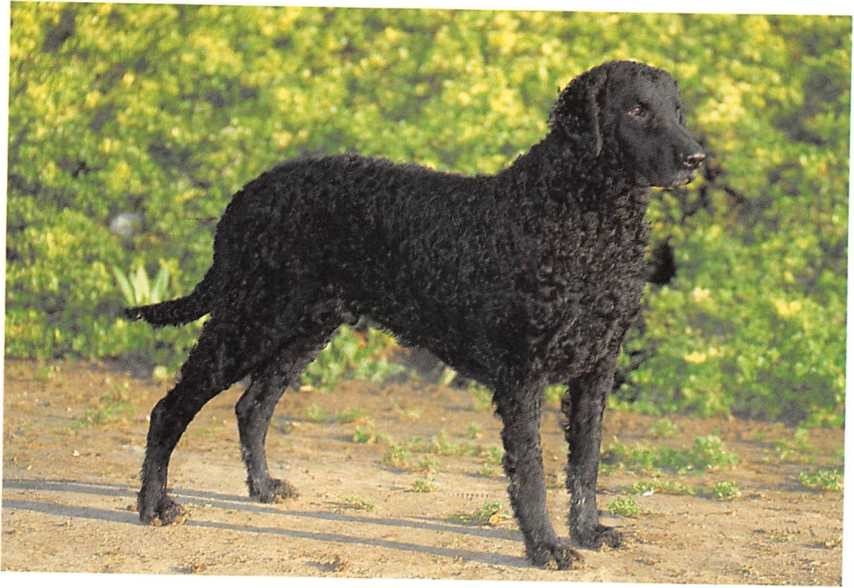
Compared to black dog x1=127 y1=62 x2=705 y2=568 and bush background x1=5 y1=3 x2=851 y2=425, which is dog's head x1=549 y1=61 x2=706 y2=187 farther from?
bush background x1=5 y1=3 x2=851 y2=425

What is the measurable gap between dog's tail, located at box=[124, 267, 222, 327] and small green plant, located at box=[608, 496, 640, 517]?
2.19 meters

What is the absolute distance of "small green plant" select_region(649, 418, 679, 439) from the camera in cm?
730

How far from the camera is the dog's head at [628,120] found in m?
4.36

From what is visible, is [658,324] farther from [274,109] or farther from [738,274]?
[274,109]

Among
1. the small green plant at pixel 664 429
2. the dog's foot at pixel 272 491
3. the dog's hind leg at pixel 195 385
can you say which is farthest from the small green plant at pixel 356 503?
the small green plant at pixel 664 429

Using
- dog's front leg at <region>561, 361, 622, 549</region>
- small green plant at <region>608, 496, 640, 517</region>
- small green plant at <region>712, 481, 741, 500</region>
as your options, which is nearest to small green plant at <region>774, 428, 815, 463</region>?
small green plant at <region>712, 481, 741, 500</region>

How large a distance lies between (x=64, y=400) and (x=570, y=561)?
421 centimetres

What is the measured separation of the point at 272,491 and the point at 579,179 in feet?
7.32

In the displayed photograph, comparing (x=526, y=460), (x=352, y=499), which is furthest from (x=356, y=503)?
(x=526, y=460)

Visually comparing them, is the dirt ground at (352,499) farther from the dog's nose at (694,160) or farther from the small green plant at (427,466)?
the dog's nose at (694,160)

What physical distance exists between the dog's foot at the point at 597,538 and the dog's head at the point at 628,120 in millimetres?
1525

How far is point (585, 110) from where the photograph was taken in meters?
4.43

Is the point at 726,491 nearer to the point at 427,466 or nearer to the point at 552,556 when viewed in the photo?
the point at 427,466

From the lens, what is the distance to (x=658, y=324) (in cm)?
759
